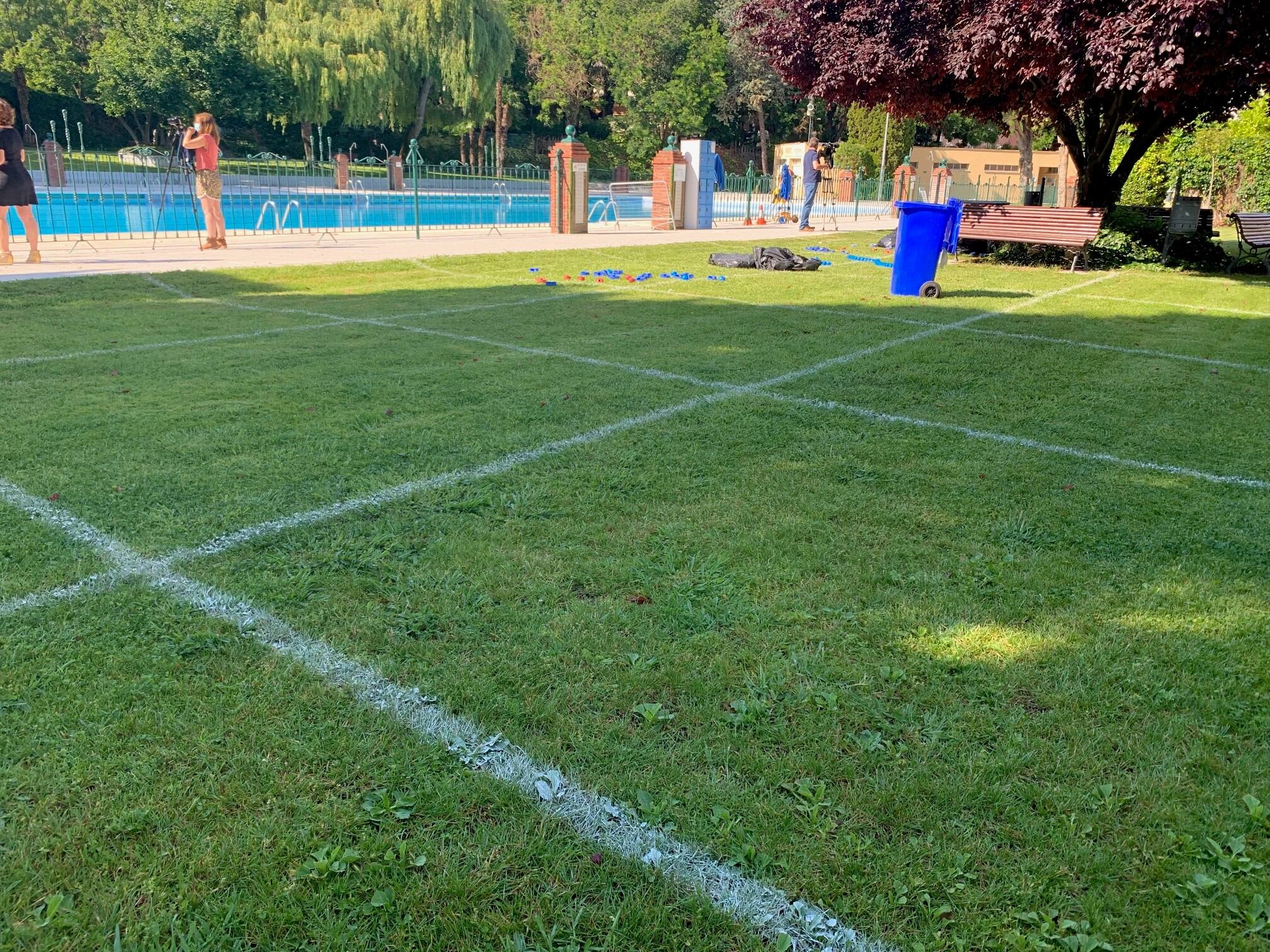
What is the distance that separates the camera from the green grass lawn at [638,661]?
1.91m

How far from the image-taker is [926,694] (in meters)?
2.64

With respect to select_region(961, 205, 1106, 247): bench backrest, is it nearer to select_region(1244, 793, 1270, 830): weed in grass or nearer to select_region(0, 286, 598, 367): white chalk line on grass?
select_region(0, 286, 598, 367): white chalk line on grass

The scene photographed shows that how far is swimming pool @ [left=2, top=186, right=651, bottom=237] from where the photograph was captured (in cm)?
2089

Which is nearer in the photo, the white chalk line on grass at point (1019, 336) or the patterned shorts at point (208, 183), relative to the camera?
the white chalk line on grass at point (1019, 336)

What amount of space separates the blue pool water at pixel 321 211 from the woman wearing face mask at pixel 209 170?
494 cm

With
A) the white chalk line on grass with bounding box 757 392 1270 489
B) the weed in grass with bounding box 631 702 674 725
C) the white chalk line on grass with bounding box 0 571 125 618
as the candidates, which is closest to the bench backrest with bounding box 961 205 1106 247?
the white chalk line on grass with bounding box 757 392 1270 489

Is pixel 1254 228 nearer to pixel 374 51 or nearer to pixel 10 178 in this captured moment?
pixel 10 178

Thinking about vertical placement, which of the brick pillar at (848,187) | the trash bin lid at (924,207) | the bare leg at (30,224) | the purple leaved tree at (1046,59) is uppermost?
the purple leaved tree at (1046,59)

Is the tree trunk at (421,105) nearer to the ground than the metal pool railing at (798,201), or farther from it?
farther from it

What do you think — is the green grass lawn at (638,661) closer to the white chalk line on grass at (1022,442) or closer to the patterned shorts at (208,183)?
the white chalk line on grass at (1022,442)

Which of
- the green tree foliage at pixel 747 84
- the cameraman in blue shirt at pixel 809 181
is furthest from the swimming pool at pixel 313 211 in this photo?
the green tree foliage at pixel 747 84

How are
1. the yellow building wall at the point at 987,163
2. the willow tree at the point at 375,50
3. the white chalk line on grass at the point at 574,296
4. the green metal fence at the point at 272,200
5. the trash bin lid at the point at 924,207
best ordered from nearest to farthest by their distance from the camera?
the white chalk line on grass at the point at 574,296, the trash bin lid at the point at 924,207, the green metal fence at the point at 272,200, the willow tree at the point at 375,50, the yellow building wall at the point at 987,163

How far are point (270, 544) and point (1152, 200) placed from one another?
108ft

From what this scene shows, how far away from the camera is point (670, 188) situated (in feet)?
74.4
